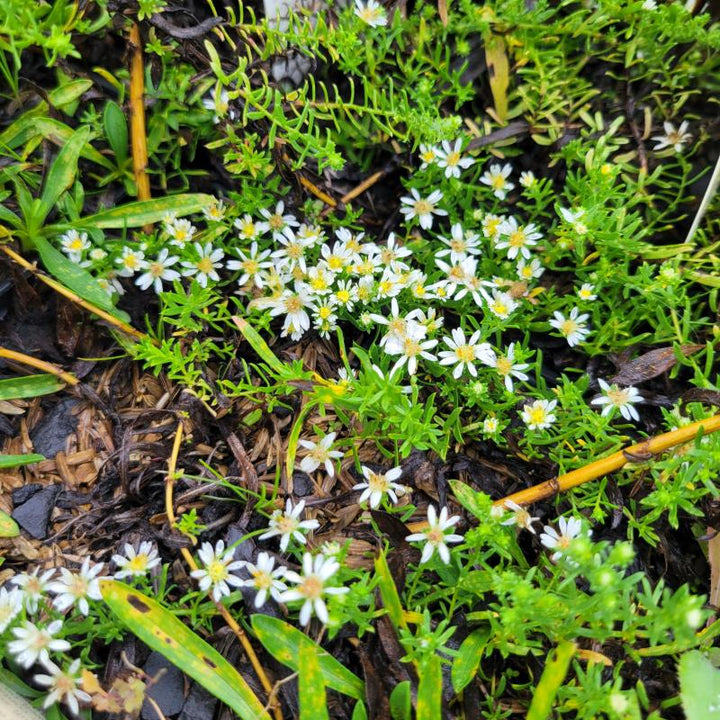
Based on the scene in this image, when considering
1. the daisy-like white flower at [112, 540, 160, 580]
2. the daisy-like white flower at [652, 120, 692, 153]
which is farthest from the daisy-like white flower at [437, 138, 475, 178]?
the daisy-like white flower at [112, 540, 160, 580]

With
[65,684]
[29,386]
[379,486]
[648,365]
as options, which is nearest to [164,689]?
[65,684]

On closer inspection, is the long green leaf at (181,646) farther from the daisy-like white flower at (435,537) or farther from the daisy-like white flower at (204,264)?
the daisy-like white flower at (204,264)

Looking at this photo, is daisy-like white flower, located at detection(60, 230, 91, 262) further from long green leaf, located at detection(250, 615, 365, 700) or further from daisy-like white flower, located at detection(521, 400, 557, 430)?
daisy-like white flower, located at detection(521, 400, 557, 430)

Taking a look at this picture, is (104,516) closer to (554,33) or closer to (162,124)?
(162,124)

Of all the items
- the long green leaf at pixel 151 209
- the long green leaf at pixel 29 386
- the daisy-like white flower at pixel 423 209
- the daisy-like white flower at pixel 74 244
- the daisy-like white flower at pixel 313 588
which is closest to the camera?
the daisy-like white flower at pixel 313 588

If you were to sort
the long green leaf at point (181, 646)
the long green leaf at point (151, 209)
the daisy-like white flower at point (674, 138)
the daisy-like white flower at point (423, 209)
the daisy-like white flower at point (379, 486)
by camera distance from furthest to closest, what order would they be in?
the daisy-like white flower at point (674, 138) < the daisy-like white flower at point (423, 209) < the long green leaf at point (151, 209) < the daisy-like white flower at point (379, 486) < the long green leaf at point (181, 646)

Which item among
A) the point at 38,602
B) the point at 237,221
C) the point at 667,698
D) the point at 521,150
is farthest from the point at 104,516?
the point at 521,150

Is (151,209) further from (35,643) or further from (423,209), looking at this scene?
(35,643)

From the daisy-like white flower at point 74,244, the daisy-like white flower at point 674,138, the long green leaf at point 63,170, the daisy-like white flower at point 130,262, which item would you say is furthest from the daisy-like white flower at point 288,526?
the daisy-like white flower at point 674,138
